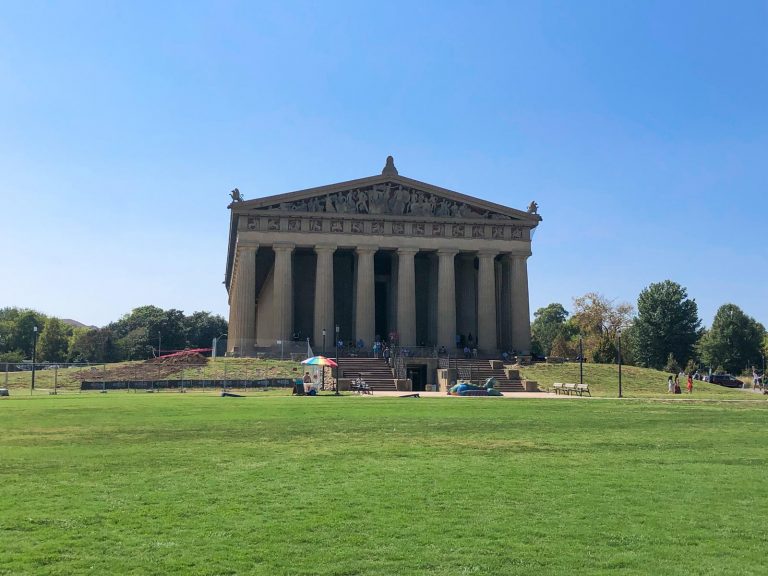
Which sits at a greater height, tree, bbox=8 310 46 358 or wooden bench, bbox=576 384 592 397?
tree, bbox=8 310 46 358

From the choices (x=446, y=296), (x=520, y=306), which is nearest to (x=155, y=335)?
(x=446, y=296)

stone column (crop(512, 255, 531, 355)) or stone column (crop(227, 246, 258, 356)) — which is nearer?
stone column (crop(227, 246, 258, 356))

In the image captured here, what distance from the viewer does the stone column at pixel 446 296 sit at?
227 ft

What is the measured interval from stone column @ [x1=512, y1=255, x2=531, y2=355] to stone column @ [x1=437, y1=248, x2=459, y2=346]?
592 cm

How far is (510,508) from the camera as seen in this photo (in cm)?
938

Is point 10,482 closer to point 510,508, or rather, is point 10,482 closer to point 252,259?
point 510,508

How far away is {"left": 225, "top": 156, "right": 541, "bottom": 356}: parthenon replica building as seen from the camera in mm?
67062

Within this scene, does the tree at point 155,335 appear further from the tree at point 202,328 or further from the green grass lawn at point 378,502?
the green grass lawn at point 378,502

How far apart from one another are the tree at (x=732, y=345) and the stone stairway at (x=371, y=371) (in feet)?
194

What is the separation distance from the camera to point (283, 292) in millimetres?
66688

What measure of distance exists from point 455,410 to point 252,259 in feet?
140

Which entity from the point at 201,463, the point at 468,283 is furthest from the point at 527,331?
the point at 201,463

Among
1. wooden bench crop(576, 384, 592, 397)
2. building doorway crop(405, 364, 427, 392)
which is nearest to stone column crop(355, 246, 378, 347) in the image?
building doorway crop(405, 364, 427, 392)

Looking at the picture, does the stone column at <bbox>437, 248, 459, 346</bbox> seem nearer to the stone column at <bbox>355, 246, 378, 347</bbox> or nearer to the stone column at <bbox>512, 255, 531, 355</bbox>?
the stone column at <bbox>512, 255, 531, 355</bbox>
